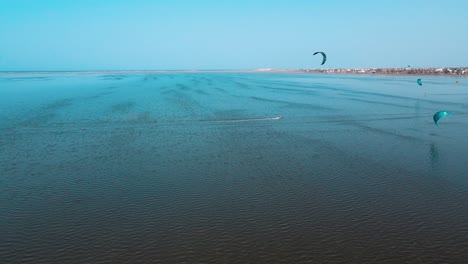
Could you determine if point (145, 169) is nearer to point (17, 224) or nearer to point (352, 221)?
point (17, 224)

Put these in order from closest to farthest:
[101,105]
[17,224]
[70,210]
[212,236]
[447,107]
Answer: [212,236]
[17,224]
[70,210]
[447,107]
[101,105]

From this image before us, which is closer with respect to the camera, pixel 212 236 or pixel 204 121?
pixel 212 236

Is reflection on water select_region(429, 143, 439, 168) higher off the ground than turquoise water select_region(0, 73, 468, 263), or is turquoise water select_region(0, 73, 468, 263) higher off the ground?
reflection on water select_region(429, 143, 439, 168)

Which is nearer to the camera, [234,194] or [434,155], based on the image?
[234,194]

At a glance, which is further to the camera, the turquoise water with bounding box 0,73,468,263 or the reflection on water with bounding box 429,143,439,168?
the reflection on water with bounding box 429,143,439,168

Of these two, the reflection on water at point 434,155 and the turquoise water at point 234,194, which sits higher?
the reflection on water at point 434,155

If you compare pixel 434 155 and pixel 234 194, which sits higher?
pixel 434 155

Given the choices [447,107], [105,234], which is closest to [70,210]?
[105,234]

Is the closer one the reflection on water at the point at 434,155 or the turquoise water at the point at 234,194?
the turquoise water at the point at 234,194
